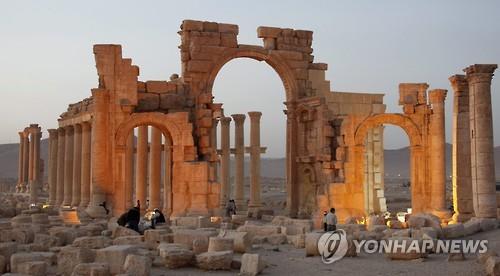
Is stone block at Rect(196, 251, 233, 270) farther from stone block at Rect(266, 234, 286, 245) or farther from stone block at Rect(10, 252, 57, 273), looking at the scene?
stone block at Rect(266, 234, 286, 245)

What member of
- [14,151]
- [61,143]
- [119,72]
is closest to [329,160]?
[119,72]

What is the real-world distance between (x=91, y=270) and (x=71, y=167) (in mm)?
18492

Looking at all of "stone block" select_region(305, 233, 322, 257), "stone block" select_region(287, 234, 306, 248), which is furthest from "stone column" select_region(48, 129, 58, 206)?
"stone block" select_region(305, 233, 322, 257)

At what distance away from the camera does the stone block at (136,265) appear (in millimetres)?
11078

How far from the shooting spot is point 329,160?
26438 millimetres

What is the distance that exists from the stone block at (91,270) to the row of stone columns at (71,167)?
1433 centimetres

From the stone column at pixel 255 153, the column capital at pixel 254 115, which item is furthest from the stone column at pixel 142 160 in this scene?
the column capital at pixel 254 115

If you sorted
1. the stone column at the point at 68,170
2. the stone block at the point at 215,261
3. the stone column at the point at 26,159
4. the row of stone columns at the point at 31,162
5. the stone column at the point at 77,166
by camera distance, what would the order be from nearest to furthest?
the stone block at the point at 215,261 < the stone column at the point at 77,166 < the stone column at the point at 68,170 < the row of stone columns at the point at 31,162 < the stone column at the point at 26,159

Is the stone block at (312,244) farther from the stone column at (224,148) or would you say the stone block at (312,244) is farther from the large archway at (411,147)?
the stone column at (224,148)

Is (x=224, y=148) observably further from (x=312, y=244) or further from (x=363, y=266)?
(x=363, y=266)

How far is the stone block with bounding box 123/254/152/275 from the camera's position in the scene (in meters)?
11.1

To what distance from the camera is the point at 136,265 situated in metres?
11.1

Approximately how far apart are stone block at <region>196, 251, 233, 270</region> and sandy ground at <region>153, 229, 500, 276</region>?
0.16 m

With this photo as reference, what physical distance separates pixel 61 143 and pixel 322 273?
782 inches
